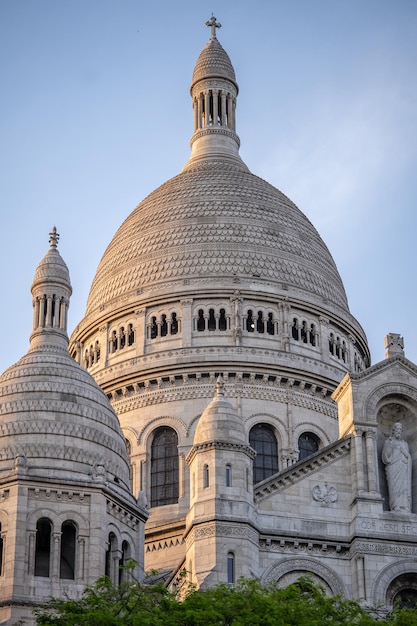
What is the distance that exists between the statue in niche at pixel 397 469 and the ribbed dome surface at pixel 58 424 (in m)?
8.74

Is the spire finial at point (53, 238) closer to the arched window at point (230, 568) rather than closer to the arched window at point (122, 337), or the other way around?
the arched window at point (122, 337)

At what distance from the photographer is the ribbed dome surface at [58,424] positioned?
52.2 meters

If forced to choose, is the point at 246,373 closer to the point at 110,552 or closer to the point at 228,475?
the point at 110,552

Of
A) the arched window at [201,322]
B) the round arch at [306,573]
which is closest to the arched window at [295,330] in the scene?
the arched window at [201,322]

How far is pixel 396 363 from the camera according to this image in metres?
52.2

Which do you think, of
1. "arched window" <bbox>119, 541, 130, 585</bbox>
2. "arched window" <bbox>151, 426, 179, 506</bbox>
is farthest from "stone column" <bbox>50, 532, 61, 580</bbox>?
"arched window" <bbox>151, 426, 179, 506</bbox>

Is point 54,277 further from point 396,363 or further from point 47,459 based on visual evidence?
point 396,363

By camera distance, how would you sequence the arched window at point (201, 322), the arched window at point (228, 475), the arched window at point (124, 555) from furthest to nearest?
1. the arched window at point (201, 322)
2. the arched window at point (124, 555)
3. the arched window at point (228, 475)

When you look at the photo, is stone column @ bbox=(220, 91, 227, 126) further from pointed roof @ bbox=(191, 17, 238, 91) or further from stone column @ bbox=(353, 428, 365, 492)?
stone column @ bbox=(353, 428, 365, 492)

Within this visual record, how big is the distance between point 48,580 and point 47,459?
4306 millimetres

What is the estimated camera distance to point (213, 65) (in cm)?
8444

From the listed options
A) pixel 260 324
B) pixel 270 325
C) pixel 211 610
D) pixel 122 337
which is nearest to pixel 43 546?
pixel 211 610

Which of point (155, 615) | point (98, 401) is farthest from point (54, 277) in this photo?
point (155, 615)

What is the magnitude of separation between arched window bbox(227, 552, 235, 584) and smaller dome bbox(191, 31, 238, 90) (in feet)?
138
